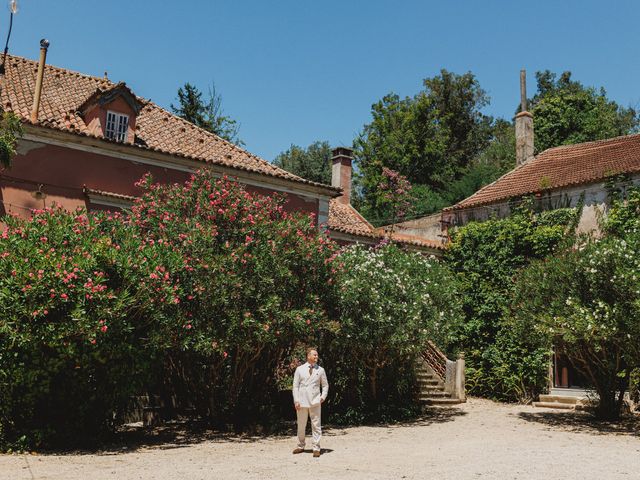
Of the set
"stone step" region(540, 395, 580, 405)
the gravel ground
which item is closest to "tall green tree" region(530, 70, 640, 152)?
"stone step" region(540, 395, 580, 405)

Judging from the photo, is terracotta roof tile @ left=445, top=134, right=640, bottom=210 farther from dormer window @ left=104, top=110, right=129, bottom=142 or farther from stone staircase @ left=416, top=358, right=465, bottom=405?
dormer window @ left=104, top=110, right=129, bottom=142

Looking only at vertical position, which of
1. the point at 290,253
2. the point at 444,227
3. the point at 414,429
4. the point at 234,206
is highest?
the point at 444,227

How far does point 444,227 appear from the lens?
74.5ft

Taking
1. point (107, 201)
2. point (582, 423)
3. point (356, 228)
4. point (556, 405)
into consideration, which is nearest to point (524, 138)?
point (356, 228)

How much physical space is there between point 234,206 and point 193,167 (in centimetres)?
566

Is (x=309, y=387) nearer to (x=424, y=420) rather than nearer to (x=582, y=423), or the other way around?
(x=424, y=420)

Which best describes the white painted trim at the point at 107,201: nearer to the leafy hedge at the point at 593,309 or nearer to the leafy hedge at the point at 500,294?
the leafy hedge at the point at 500,294

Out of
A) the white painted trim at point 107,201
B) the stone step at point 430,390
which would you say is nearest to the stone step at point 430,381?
the stone step at point 430,390

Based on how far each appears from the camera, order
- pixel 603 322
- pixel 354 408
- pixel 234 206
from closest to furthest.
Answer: pixel 234 206 → pixel 603 322 → pixel 354 408

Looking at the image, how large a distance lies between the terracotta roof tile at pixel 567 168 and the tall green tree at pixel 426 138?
13.1 meters

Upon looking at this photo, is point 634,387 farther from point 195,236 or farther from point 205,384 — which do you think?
point 195,236

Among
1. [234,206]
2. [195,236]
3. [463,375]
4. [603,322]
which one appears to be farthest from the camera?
[463,375]

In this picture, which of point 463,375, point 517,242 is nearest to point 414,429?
point 463,375

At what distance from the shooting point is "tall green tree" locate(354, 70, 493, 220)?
39.3m
